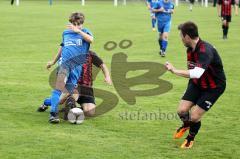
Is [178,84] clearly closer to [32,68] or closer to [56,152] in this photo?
[32,68]

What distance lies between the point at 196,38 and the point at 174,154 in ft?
6.01

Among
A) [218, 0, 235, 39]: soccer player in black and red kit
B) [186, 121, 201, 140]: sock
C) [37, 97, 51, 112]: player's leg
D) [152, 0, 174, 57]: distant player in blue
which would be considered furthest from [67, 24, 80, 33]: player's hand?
[218, 0, 235, 39]: soccer player in black and red kit

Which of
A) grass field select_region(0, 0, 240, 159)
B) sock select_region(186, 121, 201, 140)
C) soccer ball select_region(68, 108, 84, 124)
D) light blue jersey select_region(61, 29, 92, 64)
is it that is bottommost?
grass field select_region(0, 0, 240, 159)

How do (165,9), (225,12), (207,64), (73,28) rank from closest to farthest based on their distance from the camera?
(207,64)
(73,28)
(165,9)
(225,12)

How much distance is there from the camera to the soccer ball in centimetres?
1118

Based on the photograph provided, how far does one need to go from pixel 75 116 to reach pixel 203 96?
263cm

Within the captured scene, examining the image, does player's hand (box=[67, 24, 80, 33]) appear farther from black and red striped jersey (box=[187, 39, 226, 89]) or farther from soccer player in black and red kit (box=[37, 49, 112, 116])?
black and red striped jersey (box=[187, 39, 226, 89])

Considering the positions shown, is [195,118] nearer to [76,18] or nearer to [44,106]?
[76,18]

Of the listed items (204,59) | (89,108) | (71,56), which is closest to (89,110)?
(89,108)

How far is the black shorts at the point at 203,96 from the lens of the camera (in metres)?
9.70

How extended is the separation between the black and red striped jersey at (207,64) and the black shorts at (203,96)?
0.09 m

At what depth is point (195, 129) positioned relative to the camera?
9797 mm

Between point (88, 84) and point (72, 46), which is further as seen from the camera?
point (88, 84)

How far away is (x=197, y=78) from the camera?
9.46 metres
